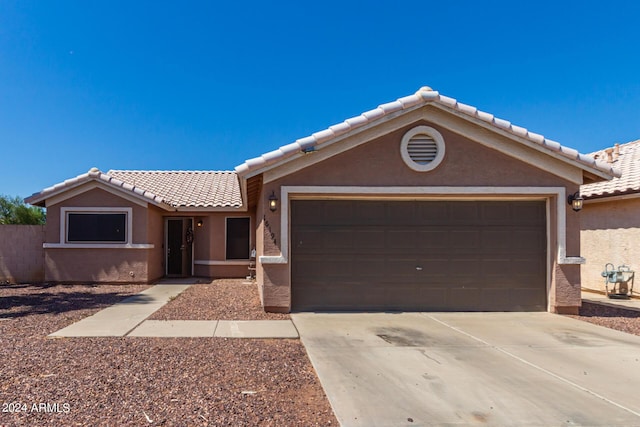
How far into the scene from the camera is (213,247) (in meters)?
16.4

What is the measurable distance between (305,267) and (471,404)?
17.4 feet

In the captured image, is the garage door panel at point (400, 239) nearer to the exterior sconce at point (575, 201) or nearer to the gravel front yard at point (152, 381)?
the exterior sconce at point (575, 201)

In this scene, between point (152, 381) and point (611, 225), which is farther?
point (611, 225)

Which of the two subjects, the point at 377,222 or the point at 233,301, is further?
the point at 233,301

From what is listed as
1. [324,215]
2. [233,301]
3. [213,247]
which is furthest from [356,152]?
[213,247]

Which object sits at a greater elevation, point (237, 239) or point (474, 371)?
point (237, 239)

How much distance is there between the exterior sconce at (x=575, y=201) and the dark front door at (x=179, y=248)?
495 inches

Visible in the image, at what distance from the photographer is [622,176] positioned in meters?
13.2

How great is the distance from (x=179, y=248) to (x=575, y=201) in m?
13.2

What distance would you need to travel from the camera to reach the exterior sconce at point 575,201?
29.9 feet

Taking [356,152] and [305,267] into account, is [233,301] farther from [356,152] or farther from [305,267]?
[356,152]

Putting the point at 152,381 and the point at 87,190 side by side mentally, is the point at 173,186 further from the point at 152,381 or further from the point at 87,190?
the point at 152,381

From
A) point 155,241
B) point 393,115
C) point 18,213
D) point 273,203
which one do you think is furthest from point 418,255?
point 18,213

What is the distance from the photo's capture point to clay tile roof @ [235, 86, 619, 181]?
877 centimetres
